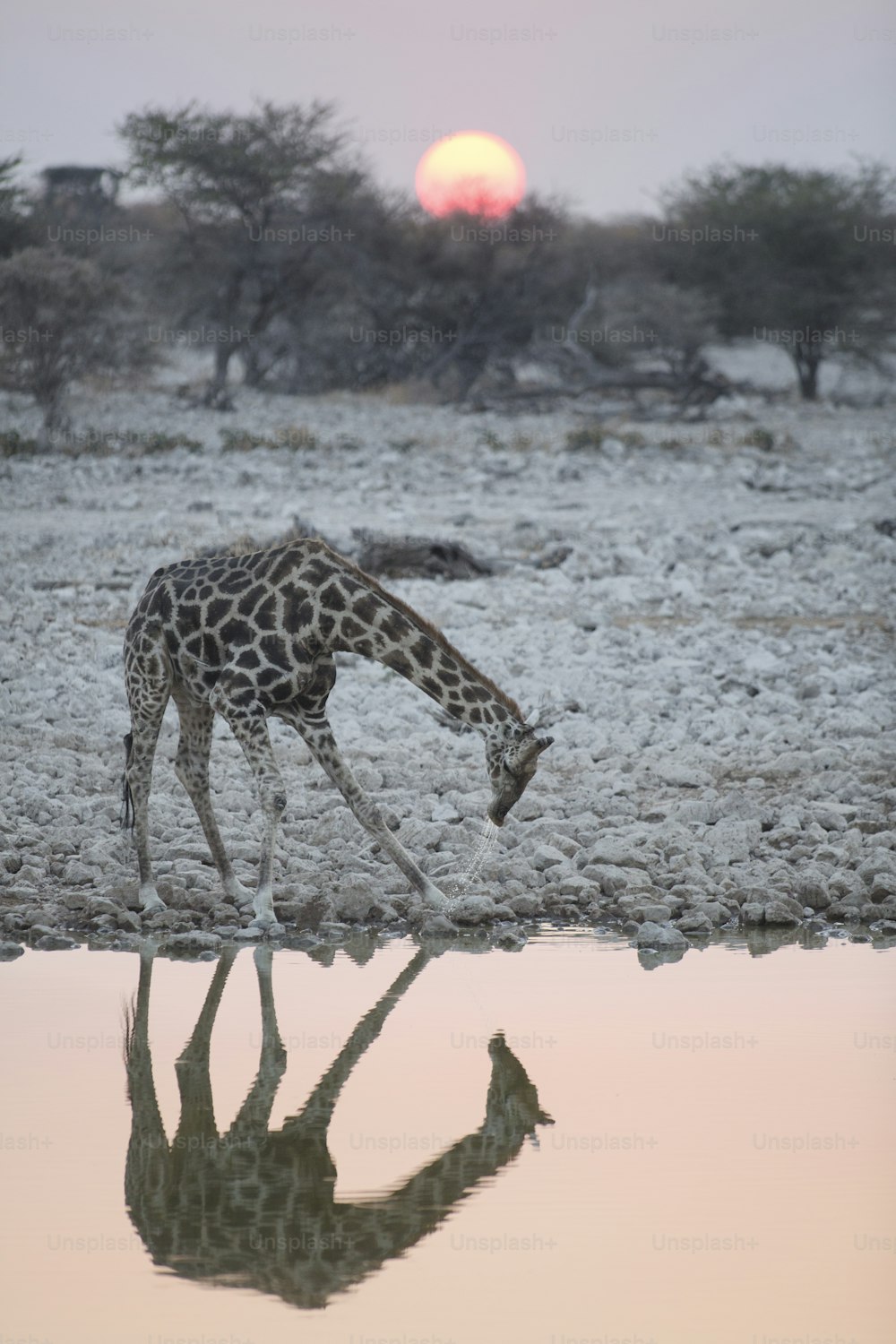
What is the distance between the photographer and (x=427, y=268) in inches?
1340

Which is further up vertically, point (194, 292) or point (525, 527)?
point (194, 292)

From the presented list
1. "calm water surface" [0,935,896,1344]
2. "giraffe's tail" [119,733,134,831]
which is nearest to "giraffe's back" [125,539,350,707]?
"giraffe's tail" [119,733,134,831]

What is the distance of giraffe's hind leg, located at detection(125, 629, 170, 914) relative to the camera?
7.54m

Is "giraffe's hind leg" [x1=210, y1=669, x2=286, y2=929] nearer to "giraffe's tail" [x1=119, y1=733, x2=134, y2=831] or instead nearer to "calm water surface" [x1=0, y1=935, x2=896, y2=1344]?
"calm water surface" [x1=0, y1=935, x2=896, y2=1344]

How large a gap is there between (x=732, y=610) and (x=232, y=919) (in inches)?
280

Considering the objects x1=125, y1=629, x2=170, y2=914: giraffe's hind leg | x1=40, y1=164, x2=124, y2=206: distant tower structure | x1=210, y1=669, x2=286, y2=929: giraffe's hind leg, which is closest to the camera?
x1=210, y1=669, x2=286, y2=929: giraffe's hind leg

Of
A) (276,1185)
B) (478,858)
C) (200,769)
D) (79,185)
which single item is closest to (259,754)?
(200,769)

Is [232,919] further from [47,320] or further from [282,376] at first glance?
[282,376]

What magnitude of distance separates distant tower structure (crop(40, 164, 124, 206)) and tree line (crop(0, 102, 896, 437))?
6.2 inches

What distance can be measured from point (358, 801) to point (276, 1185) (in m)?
3.06

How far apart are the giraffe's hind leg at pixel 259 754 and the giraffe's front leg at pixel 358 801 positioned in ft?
0.73

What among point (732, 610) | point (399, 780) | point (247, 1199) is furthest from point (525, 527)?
point (247, 1199)

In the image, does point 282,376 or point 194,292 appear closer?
point 194,292

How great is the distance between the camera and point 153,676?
7.62 meters
